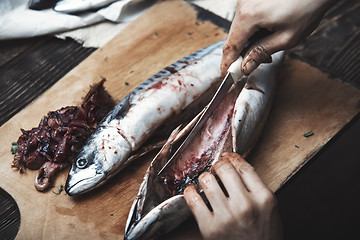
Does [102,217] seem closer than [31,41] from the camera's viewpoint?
Yes

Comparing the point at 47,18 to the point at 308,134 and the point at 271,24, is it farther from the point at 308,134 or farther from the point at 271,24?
the point at 308,134

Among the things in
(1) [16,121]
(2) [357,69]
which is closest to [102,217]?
(1) [16,121]

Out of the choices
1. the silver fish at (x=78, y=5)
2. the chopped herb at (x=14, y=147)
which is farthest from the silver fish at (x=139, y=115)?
the silver fish at (x=78, y=5)

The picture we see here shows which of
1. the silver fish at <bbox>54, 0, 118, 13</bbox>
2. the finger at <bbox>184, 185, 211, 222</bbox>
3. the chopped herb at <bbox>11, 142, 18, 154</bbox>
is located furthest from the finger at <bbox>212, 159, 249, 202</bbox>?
the silver fish at <bbox>54, 0, 118, 13</bbox>

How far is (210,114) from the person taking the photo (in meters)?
Answer: 2.15

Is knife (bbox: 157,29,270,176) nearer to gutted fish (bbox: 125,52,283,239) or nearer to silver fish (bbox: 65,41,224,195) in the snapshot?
gutted fish (bbox: 125,52,283,239)

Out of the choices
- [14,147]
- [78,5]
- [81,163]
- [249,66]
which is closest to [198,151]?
[249,66]

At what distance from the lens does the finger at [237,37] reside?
6.38ft

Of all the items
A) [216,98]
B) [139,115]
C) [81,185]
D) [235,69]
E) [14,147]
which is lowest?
[14,147]

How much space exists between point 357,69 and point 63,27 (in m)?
2.33

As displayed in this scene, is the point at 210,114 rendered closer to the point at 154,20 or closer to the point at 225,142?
the point at 225,142

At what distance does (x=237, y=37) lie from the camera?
6.50 ft

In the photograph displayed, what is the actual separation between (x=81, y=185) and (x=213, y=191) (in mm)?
765

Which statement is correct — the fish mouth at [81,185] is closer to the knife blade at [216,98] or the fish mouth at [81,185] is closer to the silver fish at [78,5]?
the knife blade at [216,98]
